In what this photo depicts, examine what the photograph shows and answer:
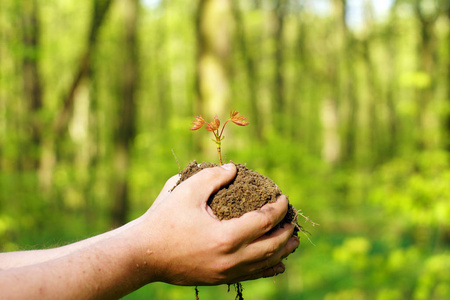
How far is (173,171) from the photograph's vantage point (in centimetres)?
570

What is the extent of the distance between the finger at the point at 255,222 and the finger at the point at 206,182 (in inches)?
5.7

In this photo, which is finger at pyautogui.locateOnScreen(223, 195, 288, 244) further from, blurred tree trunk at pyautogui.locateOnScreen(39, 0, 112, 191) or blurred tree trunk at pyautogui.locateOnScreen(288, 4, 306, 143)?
blurred tree trunk at pyautogui.locateOnScreen(288, 4, 306, 143)

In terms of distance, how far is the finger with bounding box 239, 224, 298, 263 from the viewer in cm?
144

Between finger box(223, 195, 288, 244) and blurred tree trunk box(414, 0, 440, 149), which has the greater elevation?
blurred tree trunk box(414, 0, 440, 149)

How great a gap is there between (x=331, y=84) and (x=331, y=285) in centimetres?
836

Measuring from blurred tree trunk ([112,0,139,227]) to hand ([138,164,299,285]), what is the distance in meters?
8.05

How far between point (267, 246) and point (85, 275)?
0.63 meters

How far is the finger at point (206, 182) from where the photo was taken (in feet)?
4.78

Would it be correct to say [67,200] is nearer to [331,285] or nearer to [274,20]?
[274,20]

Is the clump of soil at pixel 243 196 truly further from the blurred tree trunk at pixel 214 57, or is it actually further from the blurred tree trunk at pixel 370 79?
the blurred tree trunk at pixel 370 79

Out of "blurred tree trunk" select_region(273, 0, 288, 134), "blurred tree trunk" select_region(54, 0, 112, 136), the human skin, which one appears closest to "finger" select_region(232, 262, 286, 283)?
the human skin

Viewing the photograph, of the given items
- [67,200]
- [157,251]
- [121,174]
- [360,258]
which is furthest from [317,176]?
[67,200]

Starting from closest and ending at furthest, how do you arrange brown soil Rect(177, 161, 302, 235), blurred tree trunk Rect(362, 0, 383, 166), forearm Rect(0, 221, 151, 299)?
forearm Rect(0, 221, 151, 299) < brown soil Rect(177, 161, 302, 235) < blurred tree trunk Rect(362, 0, 383, 166)

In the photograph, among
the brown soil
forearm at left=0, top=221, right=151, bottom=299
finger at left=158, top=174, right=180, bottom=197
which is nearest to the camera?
forearm at left=0, top=221, right=151, bottom=299
